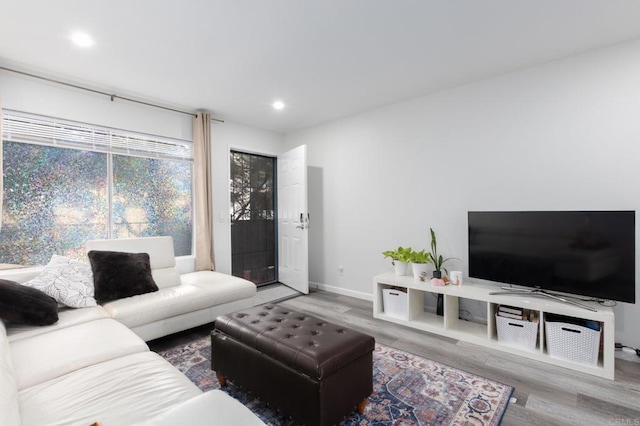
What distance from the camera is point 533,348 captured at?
8.04 feet

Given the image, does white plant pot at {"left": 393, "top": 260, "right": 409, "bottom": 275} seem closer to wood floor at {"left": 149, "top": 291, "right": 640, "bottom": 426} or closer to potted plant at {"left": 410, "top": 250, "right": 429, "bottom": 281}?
potted plant at {"left": 410, "top": 250, "right": 429, "bottom": 281}

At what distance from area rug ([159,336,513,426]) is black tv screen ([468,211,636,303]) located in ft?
3.32

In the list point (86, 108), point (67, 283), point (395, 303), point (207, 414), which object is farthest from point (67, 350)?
point (395, 303)

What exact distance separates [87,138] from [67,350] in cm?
241

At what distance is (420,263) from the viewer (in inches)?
127

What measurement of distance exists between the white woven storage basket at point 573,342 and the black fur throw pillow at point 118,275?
338cm

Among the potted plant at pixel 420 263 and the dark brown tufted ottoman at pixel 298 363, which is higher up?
the potted plant at pixel 420 263

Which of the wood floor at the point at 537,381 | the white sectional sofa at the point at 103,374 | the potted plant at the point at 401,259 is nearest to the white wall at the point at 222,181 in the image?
the wood floor at the point at 537,381

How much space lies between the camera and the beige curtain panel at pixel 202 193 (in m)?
3.83

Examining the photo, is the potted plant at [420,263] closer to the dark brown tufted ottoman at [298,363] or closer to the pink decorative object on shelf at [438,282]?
the pink decorative object on shelf at [438,282]

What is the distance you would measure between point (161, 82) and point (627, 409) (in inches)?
172

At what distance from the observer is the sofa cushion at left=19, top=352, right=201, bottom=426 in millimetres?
1126

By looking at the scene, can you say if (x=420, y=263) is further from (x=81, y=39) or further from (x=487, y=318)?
(x=81, y=39)

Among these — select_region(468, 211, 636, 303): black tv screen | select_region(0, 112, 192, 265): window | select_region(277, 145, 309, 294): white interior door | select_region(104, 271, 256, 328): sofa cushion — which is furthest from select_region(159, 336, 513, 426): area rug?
select_region(277, 145, 309, 294): white interior door
